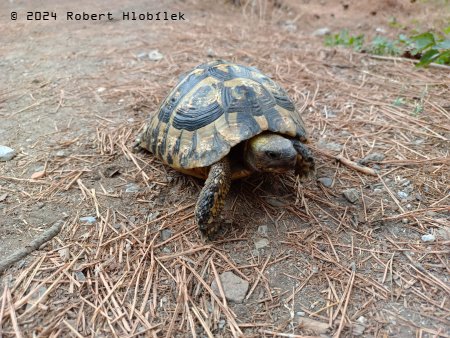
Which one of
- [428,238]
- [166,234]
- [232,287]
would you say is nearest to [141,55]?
[166,234]

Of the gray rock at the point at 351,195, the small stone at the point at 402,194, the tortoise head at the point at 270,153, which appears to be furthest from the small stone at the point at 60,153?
the small stone at the point at 402,194

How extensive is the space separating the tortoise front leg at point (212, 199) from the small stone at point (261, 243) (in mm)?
263

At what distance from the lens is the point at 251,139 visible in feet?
7.73

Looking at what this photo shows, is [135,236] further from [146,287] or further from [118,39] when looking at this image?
[118,39]

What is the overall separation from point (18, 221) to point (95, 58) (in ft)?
10.1

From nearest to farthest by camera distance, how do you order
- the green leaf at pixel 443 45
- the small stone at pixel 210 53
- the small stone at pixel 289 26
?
1. the green leaf at pixel 443 45
2. the small stone at pixel 210 53
3. the small stone at pixel 289 26

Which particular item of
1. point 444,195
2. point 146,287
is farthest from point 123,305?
point 444,195

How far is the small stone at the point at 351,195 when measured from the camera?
2.54 metres

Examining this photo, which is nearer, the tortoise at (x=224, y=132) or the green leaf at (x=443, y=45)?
the tortoise at (x=224, y=132)

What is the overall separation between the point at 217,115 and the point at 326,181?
→ 0.98 metres

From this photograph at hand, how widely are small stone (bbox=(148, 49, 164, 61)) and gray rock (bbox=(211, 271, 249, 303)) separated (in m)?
3.52

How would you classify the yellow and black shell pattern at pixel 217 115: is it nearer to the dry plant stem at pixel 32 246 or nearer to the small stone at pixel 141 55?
the dry plant stem at pixel 32 246

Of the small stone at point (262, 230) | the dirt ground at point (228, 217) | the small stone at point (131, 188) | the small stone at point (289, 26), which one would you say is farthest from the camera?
the small stone at point (289, 26)

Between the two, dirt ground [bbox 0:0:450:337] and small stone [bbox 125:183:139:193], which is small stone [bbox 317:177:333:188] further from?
small stone [bbox 125:183:139:193]
